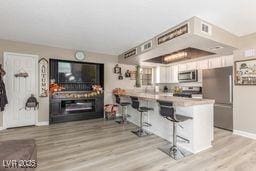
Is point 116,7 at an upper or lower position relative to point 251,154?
upper

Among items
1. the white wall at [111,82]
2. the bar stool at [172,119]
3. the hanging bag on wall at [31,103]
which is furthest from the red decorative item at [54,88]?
the bar stool at [172,119]

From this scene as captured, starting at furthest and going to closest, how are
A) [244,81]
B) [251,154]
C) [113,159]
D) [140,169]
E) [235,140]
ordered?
[244,81] < [235,140] < [251,154] < [113,159] < [140,169]

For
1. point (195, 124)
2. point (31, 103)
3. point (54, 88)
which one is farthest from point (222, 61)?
point (31, 103)

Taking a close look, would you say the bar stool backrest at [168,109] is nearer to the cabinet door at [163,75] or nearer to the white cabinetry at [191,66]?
the white cabinetry at [191,66]

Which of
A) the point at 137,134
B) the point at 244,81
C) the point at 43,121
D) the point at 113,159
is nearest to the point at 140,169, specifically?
the point at 113,159

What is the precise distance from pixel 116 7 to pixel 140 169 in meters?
2.64

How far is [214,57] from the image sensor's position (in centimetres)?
486

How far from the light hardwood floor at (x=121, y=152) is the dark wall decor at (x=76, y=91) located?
112 cm

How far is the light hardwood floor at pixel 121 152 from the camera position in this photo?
2404 millimetres

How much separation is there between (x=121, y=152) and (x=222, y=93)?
3266mm

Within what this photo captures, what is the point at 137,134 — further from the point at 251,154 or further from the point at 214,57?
the point at 214,57

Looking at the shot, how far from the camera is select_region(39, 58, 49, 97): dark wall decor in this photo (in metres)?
4.83

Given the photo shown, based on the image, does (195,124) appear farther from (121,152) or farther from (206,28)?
(206,28)

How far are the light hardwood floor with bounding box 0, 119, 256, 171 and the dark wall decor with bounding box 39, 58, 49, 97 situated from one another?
124 cm
